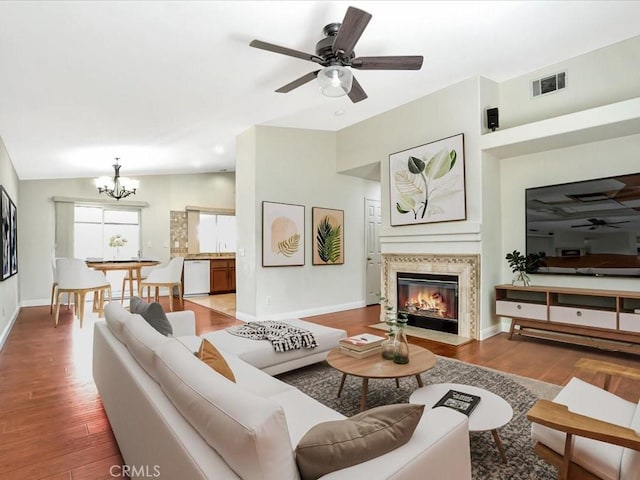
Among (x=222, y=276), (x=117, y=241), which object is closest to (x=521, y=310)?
(x=222, y=276)

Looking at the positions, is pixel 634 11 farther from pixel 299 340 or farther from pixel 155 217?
pixel 155 217

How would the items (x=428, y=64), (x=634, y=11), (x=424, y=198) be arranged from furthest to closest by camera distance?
(x=424, y=198), (x=428, y=64), (x=634, y=11)

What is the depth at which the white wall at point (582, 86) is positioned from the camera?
11.5 feet

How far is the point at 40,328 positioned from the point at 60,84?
139 inches

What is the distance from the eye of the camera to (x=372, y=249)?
6.64 metres

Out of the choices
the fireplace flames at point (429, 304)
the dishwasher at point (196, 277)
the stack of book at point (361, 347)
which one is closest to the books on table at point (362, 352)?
the stack of book at point (361, 347)

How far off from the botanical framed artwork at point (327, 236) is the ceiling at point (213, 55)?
1630 mm

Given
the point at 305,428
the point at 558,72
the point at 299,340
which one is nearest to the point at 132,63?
the point at 299,340

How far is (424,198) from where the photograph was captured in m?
4.68

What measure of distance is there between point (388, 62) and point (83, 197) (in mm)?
6886

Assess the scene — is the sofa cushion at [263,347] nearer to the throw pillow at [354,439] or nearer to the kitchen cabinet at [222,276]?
the throw pillow at [354,439]

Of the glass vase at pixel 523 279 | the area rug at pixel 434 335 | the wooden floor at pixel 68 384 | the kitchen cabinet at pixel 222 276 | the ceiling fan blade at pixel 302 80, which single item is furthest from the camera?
the kitchen cabinet at pixel 222 276

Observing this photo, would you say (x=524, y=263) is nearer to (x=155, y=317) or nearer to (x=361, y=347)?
(x=361, y=347)

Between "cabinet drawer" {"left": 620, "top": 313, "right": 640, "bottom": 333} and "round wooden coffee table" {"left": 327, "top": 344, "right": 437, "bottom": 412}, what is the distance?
2.36 m
